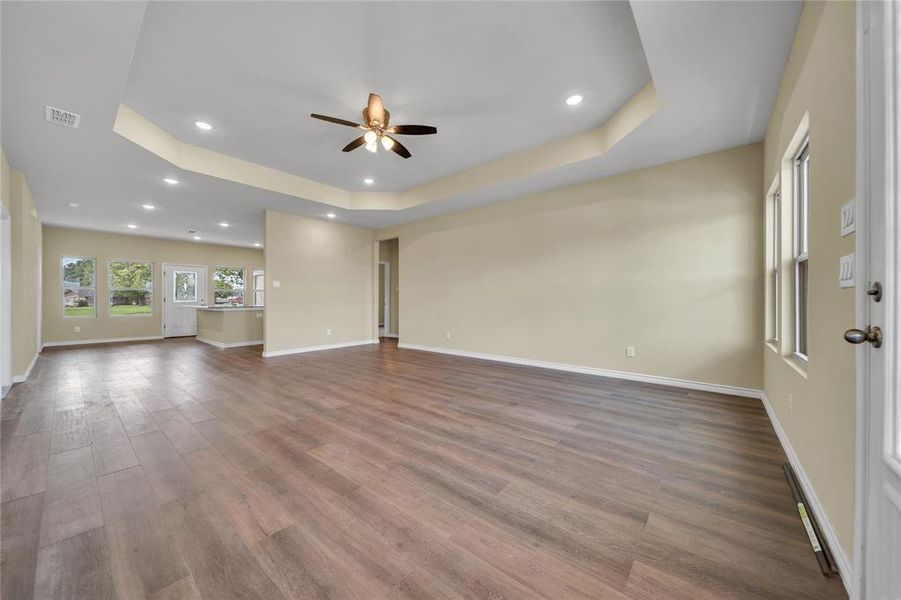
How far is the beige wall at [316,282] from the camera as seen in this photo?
5.89 metres

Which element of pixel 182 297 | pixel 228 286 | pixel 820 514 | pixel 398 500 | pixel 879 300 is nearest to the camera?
pixel 879 300

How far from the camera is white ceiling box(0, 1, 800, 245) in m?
2.03

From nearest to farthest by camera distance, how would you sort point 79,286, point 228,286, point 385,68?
point 385,68
point 79,286
point 228,286

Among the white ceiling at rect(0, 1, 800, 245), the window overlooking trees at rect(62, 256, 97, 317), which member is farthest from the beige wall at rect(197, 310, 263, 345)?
the white ceiling at rect(0, 1, 800, 245)

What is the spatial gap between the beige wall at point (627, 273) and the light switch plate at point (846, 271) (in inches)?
102

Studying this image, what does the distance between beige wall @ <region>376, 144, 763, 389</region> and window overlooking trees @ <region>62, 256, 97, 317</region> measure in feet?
28.1

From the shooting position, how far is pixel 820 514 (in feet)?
4.81

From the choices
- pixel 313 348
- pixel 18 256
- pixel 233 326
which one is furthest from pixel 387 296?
pixel 18 256

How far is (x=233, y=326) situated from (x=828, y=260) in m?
8.54

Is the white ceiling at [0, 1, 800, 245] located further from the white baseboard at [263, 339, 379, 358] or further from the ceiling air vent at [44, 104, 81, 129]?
the white baseboard at [263, 339, 379, 358]

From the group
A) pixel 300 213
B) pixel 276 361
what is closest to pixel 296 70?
pixel 300 213

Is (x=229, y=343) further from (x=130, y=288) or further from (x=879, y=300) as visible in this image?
(x=879, y=300)

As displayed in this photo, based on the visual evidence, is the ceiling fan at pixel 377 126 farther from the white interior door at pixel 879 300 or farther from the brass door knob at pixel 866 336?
the brass door knob at pixel 866 336

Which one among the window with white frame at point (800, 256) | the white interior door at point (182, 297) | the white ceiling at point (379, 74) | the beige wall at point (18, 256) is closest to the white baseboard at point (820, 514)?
the window with white frame at point (800, 256)
